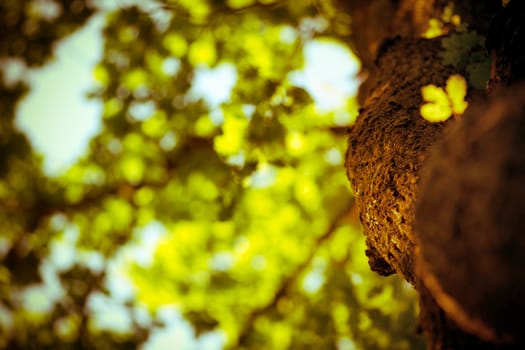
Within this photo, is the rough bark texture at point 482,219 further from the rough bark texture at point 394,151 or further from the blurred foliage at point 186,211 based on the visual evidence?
the blurred foliage at point 186,211

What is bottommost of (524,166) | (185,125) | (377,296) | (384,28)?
(377,296)

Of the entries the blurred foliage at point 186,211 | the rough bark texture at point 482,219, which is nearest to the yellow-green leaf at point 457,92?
the rough bark texture at point 482,219

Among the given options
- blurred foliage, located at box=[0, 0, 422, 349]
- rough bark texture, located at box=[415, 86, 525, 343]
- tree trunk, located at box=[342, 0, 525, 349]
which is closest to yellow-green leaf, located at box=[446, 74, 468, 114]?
tree trunk, located at box=[342, 0, 525, 349]

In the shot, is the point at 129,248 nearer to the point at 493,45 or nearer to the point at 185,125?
the point at 185,125

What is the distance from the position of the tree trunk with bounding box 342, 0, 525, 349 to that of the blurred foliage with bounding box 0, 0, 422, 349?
1796 mm

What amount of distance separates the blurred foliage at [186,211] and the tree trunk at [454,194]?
5.89 ft

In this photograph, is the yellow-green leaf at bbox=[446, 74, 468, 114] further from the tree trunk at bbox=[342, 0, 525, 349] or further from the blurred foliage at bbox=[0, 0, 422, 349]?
the blurred foliage at bbox=[0, 0, 422, 349]

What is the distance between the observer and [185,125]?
3.81 m

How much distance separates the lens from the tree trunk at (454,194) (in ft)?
1.88

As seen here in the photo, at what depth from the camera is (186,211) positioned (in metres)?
3.74

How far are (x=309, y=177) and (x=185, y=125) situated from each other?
1669 millimetres

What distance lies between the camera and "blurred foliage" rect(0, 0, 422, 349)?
360 centimetres

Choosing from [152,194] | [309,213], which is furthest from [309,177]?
[152,194]

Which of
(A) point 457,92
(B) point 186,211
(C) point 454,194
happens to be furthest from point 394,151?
(B) point 186,211
